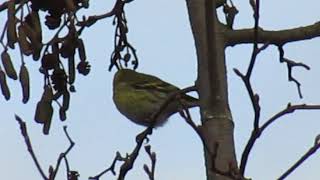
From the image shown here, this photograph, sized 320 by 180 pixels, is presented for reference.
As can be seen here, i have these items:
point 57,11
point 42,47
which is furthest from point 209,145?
point 57,11

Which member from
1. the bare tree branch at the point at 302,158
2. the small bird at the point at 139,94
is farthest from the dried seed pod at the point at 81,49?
the small bird at the point at 139,94

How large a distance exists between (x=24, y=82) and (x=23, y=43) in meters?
0.12

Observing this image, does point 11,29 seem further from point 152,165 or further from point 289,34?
point 289,34

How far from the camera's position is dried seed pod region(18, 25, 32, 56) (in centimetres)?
A: 274

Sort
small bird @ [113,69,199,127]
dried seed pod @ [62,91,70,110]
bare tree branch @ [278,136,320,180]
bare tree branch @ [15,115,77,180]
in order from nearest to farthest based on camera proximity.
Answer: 1. bare tree branch @ [278,136,320,180]
2. bare tree branch @ [15,115,77,180]
3. dried seed pod @ [62,91,70,110]
4. small bird @ [113,69,199,127]

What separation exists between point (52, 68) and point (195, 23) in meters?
0.64

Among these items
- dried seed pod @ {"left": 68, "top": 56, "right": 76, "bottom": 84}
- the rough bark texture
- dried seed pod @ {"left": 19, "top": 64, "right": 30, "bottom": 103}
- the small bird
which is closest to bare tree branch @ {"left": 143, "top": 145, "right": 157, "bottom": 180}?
the rough bark texture

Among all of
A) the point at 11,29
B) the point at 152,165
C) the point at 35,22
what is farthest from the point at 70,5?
the point at 152,165

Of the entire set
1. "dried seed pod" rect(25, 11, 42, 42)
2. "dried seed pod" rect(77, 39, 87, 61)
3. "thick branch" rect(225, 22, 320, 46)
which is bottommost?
"thick branch" rect(225, 22, 320, 46)

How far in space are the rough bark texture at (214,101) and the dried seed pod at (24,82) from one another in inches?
20.6

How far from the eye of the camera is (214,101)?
2.41 m

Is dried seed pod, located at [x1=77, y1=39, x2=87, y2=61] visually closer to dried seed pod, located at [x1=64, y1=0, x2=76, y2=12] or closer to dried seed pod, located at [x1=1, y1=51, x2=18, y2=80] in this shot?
dried seed pod, located at [x1=64, y1=0, x2=76, y2=12]

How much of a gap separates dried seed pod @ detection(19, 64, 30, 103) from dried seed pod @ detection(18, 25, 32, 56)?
5 centimetres

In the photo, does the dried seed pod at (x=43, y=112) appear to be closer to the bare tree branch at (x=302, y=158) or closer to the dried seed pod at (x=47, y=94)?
the dried seed pod at (x=47, y=94)
